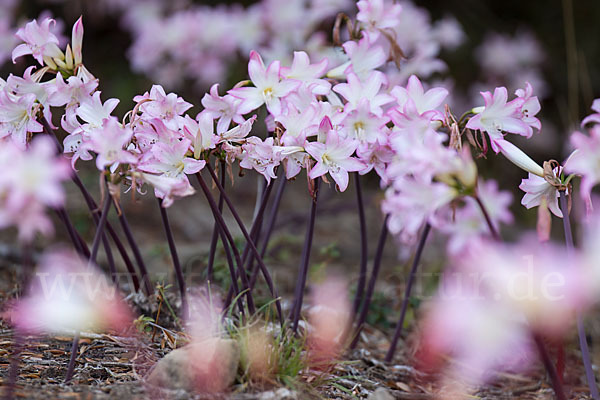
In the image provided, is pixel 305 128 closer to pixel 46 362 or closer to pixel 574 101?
pixel 46 362

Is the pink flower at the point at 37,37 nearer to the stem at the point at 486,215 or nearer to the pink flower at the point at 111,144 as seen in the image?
the pink flower at the point at 111,144

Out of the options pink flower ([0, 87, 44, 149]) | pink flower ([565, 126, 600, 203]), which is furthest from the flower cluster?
pink flower ([0, 87, 44, 149])

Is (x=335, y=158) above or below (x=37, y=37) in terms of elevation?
below

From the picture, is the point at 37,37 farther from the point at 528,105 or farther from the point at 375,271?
the point at 528,105

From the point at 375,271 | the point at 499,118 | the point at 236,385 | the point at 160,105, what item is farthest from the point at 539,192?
the point at 160,105

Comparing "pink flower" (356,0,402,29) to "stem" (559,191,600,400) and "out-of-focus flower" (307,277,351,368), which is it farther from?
"out-of-focus flower" (307,277,351,368)

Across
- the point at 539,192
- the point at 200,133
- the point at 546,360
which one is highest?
the point at 200,133

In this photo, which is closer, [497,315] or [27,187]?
[27,187]

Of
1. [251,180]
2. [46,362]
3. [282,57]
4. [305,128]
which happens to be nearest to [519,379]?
[305,128]
